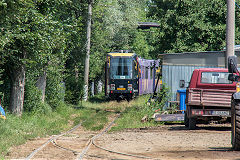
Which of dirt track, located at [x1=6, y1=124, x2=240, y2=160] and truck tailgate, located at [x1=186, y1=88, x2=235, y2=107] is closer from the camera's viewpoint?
dirt track, located at [x1=6, y1=124, x2=240, y2=160]

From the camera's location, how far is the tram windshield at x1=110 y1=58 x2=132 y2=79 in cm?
3045

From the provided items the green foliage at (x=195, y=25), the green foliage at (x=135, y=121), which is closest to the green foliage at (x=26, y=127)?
the green foliage at (x=135, y=121)

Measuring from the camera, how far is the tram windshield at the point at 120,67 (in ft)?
99.9

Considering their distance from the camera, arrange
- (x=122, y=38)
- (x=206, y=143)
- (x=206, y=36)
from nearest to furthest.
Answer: (x=206, y=143) → (x=206, y=36) → (x=122, y=38)

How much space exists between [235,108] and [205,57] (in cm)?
1484

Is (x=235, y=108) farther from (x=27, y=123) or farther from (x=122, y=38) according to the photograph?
(x=122, y=38)

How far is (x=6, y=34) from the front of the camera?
533 inches

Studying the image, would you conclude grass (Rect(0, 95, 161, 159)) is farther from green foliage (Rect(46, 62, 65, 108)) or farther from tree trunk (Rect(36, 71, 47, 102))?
tree trunk (Rect(36, 71, 47, 102))

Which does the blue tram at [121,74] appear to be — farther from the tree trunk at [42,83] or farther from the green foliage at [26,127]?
the green foliage at [26,127]

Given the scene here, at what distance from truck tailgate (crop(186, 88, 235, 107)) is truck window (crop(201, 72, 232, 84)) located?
1.33 meters

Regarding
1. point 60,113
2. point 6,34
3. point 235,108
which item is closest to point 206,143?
point 235,108

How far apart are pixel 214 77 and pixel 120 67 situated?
14.0 m

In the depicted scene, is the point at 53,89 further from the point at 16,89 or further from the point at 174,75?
the point at 174,75

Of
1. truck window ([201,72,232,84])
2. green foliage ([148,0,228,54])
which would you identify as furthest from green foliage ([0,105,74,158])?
green foliage ([148,0,228,54])
